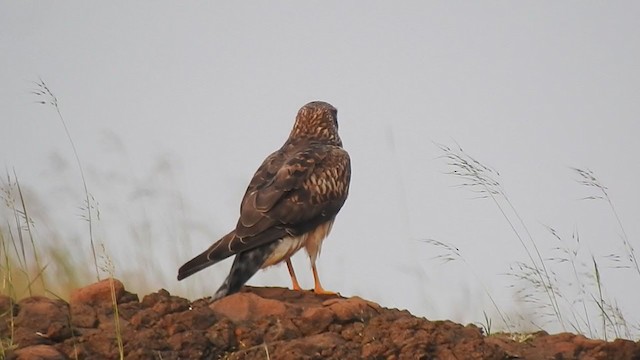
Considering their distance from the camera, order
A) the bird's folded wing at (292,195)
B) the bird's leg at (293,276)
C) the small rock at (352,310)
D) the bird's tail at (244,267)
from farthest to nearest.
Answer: the bird's leg at (293,276) < the bird's folded wing at (292,195) < the bird's tail at (244,267) < the small rock at (352,310)

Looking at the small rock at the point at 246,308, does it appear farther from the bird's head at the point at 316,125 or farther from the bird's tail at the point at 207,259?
the bird's head at the point at 316,125

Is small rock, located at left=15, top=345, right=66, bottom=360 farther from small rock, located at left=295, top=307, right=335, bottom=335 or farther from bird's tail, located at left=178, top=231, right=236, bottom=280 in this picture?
bird's tail, located at left=178, top=231, right=236, bottom=280

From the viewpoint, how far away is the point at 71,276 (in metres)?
8.58

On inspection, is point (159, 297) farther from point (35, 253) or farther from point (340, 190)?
point (340, 190)

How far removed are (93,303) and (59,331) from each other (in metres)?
0.58

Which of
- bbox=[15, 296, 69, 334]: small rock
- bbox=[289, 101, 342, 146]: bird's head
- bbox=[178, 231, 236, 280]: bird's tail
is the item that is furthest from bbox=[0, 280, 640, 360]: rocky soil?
bbox=[289, 101, 342, 146]: bird's head

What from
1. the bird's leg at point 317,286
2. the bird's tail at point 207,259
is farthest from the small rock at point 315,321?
the bird's leg at point 317,286

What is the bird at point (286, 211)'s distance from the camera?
8.03 metres

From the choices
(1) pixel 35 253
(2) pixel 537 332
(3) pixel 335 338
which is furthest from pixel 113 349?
(2) pixel 537 332

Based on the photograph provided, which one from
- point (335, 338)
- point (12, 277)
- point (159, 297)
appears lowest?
point (335, 338)

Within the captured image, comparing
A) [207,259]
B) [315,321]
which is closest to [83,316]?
[207,259]

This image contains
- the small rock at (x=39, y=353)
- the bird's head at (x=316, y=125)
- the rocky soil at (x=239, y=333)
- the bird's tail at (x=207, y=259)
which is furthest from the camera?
the bird's head at (x=316, y=125)

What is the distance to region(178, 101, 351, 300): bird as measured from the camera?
26.3 ft

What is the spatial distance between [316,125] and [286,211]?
4.22 feet
